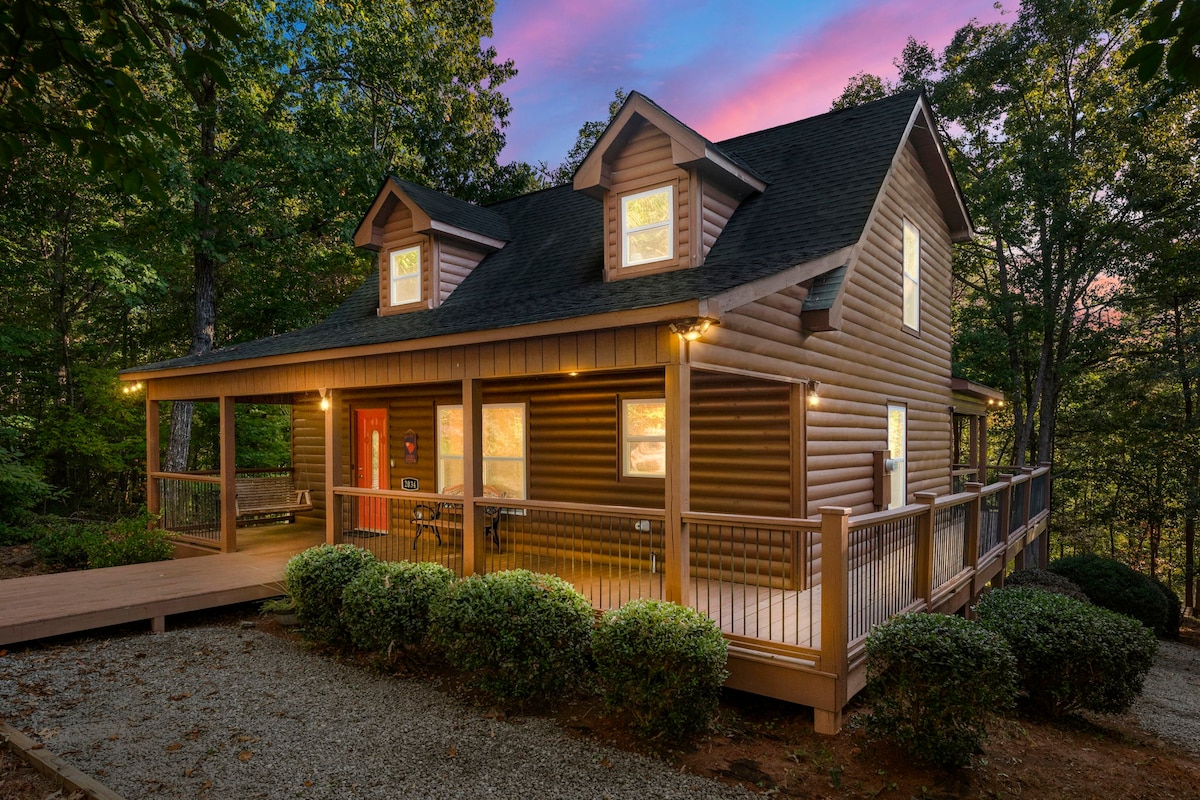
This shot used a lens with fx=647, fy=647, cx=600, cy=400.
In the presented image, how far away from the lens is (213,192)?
15461 millimetres

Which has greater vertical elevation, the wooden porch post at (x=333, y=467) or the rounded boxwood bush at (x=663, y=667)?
the wooden porch post at (x=333, y=467)

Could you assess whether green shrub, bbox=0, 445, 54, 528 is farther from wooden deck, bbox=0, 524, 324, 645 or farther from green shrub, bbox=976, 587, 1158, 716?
green shrub, bbox=976, 587, 1158, 716

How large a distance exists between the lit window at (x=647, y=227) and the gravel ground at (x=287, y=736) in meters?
5.87

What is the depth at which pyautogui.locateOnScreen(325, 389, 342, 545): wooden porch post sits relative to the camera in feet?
28.8

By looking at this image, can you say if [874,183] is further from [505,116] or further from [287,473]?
[505,116]

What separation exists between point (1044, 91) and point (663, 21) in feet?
37.1

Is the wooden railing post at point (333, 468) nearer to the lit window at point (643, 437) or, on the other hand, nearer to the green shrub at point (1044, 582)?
the lit window at point (643, 437)

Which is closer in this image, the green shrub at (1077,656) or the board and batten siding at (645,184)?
the green shrub at (1077,656)

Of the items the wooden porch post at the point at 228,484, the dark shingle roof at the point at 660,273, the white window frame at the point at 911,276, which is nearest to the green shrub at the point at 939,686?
the dark shingle roof at the point at 660,273

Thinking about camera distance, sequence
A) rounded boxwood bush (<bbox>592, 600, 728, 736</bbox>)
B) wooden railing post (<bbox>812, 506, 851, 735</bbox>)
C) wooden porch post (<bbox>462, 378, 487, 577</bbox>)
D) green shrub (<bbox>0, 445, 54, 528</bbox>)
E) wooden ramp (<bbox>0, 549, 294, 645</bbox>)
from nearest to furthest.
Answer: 1. rounded boxwood bush (<bbox>592, 600, 728, 736</bbox>)
2. wooden railing post (<bbox>812, 506, 851, 735</bbox>)
3. wooden ramp (<bbox>0, 549, 294, 645</bbox>)
4. wooden porch post (<bbox>462, 378, 487, 577</bbox>)
5. green shrub (<bbox>0, 445, 54, 528</bbox>)

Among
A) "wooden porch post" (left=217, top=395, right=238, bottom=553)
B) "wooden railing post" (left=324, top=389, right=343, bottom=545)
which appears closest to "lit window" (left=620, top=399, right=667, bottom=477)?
"wooden railing post" (left=324, top=389, right=343, bottom=545)

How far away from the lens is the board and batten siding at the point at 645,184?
8.50 meters

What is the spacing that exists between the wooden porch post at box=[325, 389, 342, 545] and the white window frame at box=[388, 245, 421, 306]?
2.94 meters

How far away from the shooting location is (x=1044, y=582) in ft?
37.0
